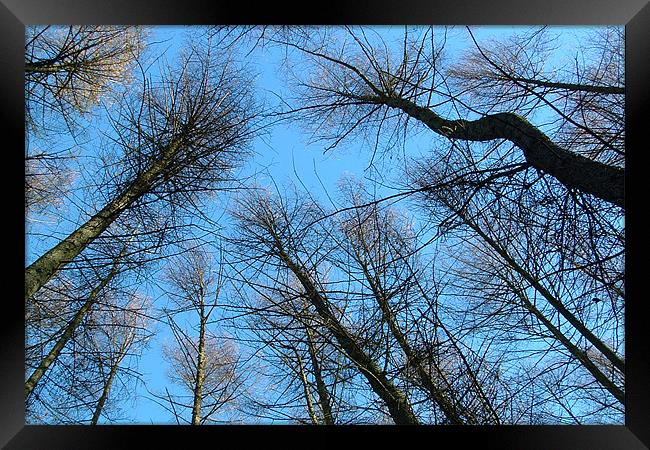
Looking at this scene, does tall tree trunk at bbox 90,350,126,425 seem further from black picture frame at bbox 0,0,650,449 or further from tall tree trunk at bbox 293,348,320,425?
tall tree trunk at bbox 293,348,320,425

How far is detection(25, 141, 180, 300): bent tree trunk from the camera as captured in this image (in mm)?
2941

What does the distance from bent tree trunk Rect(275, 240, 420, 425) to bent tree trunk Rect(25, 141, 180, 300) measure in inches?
42.7

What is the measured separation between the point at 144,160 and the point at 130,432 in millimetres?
1942

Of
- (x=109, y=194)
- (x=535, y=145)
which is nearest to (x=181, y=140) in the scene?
(x=109, y=194)

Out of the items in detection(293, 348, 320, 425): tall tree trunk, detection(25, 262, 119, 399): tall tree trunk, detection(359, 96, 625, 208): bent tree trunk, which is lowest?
detection(293, 348, 320, 425): tall tree trunk

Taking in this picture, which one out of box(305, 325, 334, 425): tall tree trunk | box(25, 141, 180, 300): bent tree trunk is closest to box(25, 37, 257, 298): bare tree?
box(25, 141, 180, 300): bent tree trunk

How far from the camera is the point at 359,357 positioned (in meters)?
3.10

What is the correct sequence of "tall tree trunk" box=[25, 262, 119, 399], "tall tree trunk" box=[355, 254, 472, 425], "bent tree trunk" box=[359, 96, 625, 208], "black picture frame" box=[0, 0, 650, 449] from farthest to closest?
"tall tree trunk" box=[25, 262, 119, 399]
"tall tree trunk" box=[355, 254, 472, 425]
"bent tree trunk" box=[359, 96, 625, 208]
"black picture frame" box=[0, 0, 650, 449]
